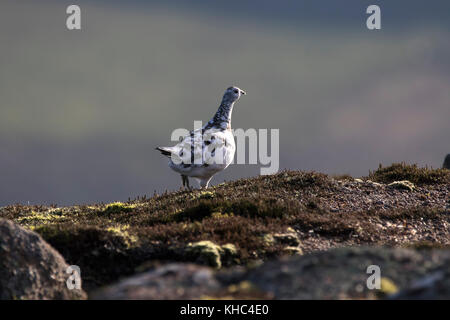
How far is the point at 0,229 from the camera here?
8531 mm

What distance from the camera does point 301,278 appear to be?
597 cm

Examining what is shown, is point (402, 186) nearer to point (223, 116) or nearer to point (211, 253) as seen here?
point (223, 116)

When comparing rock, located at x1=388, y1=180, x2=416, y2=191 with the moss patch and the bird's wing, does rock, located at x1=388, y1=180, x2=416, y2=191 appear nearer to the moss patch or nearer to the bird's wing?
the moss patch

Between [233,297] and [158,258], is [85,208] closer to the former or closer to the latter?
[158,258]

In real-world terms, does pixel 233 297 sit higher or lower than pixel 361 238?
higher

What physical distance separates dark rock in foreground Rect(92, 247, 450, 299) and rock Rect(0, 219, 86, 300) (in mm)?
2703

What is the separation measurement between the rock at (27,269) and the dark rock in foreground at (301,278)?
8.87ft

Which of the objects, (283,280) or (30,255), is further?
(30,255)

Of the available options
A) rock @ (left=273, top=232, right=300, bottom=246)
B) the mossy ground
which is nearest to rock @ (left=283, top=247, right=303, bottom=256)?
the mossy ground

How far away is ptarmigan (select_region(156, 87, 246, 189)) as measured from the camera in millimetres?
17500

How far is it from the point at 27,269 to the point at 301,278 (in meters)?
4.75

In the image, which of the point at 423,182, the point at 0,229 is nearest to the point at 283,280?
the point at 0,229

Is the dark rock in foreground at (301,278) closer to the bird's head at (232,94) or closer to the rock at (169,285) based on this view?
Answer: the rock at (169,285)
